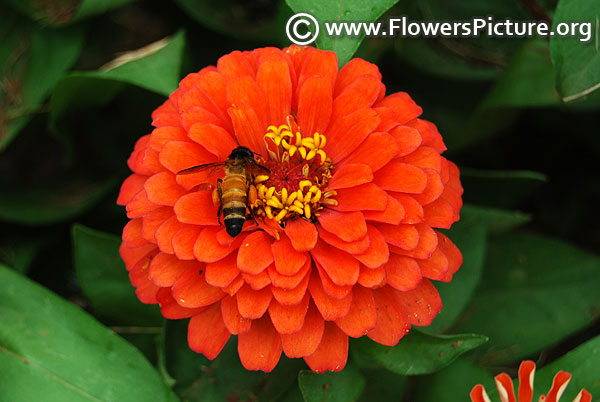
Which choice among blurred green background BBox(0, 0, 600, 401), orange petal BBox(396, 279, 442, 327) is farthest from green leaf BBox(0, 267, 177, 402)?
orange petal BBox(396, 279, 442, 327)

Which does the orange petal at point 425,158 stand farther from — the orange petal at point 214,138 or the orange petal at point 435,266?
the orange petal at point 214,138

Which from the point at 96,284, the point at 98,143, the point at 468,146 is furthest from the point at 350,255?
the point at 98,143

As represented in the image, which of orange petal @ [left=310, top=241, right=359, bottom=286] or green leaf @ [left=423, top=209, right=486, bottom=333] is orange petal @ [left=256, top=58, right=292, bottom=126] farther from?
green leaf @ [left=423, top=209, right=486, bottom=333]

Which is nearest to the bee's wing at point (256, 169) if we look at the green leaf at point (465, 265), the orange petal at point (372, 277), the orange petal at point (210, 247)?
the orange petal at point (210, 247)

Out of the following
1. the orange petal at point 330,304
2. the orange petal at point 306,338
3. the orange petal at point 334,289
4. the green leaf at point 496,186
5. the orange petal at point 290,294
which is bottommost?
the green leaf at point 496,186

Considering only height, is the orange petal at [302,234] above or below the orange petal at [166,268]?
above

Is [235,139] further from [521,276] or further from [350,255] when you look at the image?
[521,276]

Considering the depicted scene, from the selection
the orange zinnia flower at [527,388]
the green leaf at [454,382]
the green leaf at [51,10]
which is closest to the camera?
the orange zinnia flower at [527,388]
